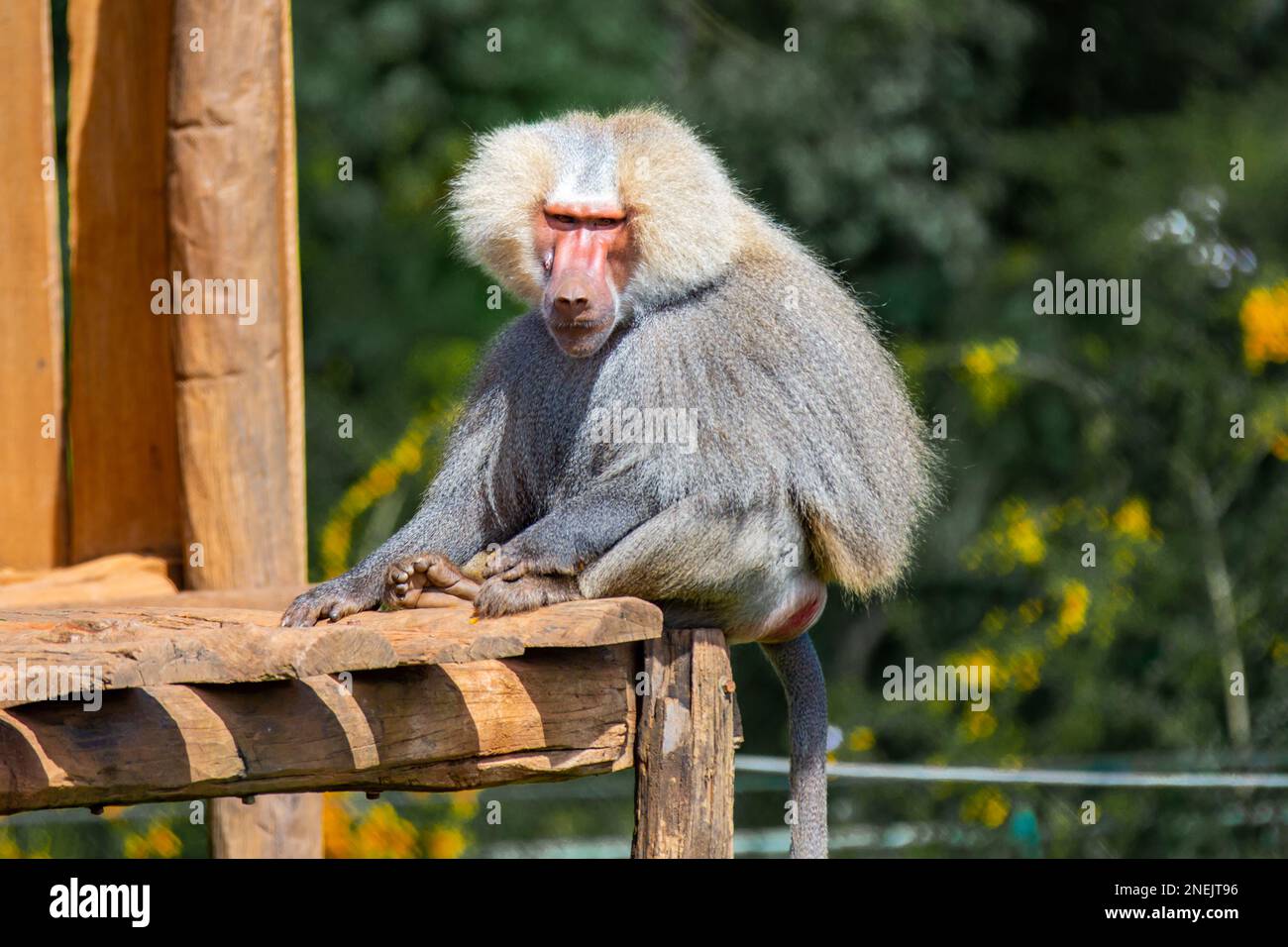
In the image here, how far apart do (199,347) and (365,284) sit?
461 centimetres

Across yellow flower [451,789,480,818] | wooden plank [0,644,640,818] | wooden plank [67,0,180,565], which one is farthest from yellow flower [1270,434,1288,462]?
wooden plank [67,0,180,565]

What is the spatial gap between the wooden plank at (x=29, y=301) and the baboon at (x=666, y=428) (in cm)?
129

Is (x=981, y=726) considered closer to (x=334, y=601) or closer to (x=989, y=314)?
(x=989, y=314)

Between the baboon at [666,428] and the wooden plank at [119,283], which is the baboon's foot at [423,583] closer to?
the baboon at [666,428]

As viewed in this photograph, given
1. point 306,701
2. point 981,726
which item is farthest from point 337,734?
point 981,726

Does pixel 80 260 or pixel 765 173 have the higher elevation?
pixel 765 173

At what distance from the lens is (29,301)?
15.0 ft

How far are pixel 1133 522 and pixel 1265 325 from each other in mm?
1012

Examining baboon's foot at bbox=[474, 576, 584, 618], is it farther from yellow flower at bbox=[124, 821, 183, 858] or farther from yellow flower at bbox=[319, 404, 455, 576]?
yellow flower at bbox=[319, 404, 455, 576]

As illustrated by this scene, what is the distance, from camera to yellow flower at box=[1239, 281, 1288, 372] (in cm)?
706

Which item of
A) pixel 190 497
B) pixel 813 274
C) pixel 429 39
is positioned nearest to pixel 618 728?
pixel 813 274

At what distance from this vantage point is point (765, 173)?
8.78 meters

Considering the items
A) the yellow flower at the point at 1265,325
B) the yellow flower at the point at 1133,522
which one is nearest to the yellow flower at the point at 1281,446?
the yellow flower at the point at 1265,325

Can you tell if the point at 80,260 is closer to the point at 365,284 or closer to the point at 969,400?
the point at 365,284
